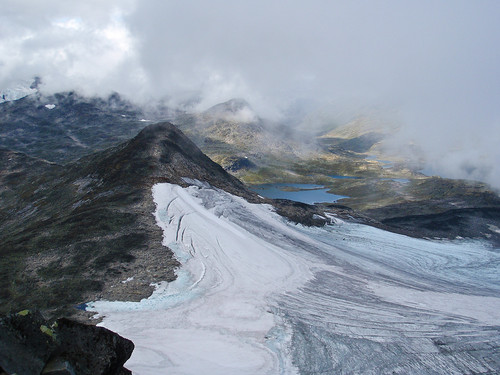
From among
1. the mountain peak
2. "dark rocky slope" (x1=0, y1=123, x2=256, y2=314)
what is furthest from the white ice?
the mountain peak

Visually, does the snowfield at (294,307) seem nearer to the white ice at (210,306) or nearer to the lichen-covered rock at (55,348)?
the white ice at (210,306)

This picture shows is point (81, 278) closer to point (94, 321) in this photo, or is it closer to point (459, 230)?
point (94, 321)

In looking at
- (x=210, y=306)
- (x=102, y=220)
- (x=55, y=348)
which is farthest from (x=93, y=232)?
(x=55, y=348)

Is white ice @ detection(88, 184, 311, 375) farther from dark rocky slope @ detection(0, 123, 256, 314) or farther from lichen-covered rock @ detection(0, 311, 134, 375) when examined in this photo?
lichen-covered rock @ detection(0, 311, 134, 375)

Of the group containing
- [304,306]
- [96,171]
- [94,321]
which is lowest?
[94,321]

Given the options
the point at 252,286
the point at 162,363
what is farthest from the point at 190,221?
the point at 162,363

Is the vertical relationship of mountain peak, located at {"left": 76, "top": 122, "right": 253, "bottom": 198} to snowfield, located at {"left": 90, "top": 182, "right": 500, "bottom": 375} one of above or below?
above

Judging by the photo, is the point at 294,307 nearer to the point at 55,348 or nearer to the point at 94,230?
the point at 55,348

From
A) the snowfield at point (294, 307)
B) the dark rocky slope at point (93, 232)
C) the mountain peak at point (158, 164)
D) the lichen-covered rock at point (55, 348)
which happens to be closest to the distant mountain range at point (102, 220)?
the dark rocky slope at point (93, 232)
